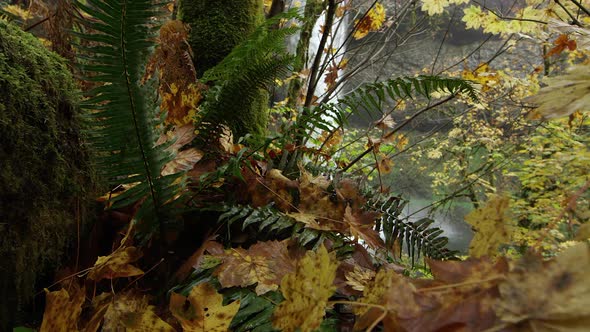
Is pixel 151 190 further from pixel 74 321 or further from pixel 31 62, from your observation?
pixel 31 62

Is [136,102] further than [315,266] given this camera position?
Yes

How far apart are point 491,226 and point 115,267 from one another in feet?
2.07

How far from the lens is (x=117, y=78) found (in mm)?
664

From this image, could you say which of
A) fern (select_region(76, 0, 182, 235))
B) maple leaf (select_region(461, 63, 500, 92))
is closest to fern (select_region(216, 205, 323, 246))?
fern (select_region(76, 0, 182, 235))

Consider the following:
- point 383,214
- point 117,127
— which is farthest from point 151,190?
point 383,214

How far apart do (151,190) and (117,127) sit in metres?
0.14

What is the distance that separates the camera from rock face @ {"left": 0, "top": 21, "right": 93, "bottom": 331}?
25.8 inches

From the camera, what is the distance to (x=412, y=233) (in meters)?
0.90

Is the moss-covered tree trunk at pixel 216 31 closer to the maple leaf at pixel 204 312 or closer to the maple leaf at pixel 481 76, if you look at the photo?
the maple leaf at pixel 204 312

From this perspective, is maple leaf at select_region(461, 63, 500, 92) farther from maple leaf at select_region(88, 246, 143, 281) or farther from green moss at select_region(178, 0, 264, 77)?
maple leaf at select_region(88, 246, 143, 281)

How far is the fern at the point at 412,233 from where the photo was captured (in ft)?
2.84

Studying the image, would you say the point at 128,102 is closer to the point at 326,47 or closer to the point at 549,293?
the point at 549,293

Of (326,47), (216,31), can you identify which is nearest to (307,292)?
(216,31)

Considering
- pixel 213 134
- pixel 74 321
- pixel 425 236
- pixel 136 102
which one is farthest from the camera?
pixel 213 134
